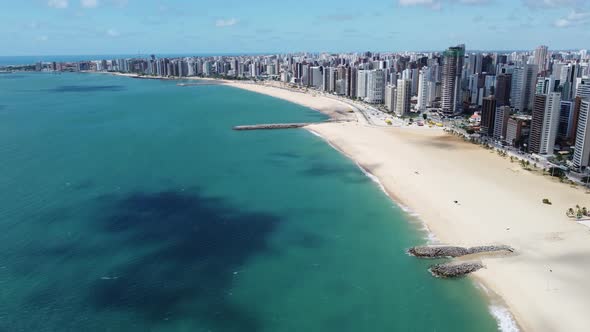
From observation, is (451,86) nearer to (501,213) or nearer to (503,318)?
(501,213)

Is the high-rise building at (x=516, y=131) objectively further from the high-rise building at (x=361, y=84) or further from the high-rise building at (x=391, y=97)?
the high-rise building at (x=361, y=84)

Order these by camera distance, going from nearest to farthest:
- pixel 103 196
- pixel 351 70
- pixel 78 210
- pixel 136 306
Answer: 1. pixel 136 306
2. pixel 78 210
3. pixel 103 196
4. pixel 351 70

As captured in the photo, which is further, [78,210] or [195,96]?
[195,96]

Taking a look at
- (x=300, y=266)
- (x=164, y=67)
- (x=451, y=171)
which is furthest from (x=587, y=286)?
(x=164, y=67)

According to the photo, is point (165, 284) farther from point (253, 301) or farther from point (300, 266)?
point (300, 266)

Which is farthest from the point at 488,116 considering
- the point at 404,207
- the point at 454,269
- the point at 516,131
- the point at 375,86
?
the point at 375,86

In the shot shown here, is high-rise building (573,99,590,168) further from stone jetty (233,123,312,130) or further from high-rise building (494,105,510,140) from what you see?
stone jetty (233,123,312,130)
